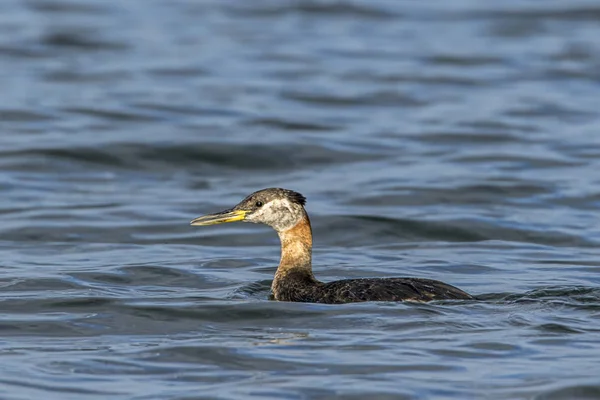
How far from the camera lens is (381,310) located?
37.4 ft

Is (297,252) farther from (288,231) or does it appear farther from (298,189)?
(298,189)

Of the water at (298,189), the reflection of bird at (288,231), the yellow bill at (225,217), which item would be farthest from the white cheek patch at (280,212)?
the water at (298,189)

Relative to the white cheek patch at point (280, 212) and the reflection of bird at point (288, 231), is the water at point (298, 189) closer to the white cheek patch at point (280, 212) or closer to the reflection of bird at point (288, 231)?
the reflection of bird at point (288, 231)

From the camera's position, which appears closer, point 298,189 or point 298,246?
point 298,246

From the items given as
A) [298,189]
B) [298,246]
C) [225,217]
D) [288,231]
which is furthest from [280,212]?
[298,189]

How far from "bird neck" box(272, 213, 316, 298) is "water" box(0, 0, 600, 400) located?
497 millimetres

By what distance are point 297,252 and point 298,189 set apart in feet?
21.0

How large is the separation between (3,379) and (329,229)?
24.6ft

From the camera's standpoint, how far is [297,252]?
12.8m

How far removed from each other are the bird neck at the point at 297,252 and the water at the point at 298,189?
497 millimetres

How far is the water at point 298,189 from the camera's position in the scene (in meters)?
10.1

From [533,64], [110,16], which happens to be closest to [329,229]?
[533,64]

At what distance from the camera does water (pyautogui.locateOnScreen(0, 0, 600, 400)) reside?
10141 millimetres

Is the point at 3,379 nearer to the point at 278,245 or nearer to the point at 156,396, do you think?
the point at 156,396
